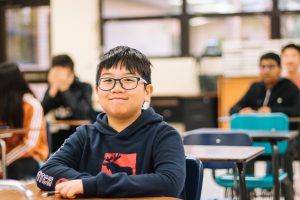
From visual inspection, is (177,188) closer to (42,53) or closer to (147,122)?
(147,122)

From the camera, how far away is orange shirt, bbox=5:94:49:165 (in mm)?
4016

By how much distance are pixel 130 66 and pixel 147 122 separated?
7.2 inches

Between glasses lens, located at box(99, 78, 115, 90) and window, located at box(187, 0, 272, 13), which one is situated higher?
window, located at box(187, 0, 272, 13)

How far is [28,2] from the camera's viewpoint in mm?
9750

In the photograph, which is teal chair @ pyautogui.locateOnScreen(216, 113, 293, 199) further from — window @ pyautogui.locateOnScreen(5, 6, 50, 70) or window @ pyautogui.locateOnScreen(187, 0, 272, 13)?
window @ pyautogui.locateOnScreen(5, 6, 50, 70)

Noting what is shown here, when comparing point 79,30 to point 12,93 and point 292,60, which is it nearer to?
point 292,60

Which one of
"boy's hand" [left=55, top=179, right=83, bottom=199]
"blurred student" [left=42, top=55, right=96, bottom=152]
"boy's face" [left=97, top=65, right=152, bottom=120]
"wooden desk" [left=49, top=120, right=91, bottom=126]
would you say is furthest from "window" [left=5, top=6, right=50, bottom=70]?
"boy's hand" [left=55, top=179, right=83, bottom=199]

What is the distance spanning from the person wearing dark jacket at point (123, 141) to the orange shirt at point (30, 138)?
214 cm

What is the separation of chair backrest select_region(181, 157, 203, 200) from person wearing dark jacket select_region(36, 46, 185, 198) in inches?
9.2

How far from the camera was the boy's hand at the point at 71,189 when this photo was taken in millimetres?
1626

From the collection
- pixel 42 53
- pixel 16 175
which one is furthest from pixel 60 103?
pixel 42 53

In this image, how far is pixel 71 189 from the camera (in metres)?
1.63

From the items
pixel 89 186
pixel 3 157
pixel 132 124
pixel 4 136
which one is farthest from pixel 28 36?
pixel 89 186

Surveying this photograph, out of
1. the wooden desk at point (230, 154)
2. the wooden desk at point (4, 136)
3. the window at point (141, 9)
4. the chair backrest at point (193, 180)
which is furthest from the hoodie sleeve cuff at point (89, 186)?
the window at point (141, 9)
